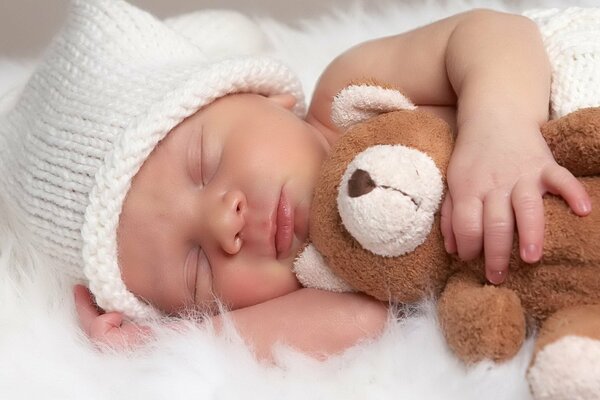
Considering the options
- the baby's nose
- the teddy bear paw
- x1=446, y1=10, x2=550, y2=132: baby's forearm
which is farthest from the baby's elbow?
the teddy bear paw

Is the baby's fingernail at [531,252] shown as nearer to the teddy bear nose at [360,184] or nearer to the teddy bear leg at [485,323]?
the teddy bear leg at [485,323]

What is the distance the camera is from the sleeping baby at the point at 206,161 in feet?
3.18

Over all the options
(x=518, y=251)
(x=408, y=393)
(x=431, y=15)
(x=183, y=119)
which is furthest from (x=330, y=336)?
(x=431, y=15)

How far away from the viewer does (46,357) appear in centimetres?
96

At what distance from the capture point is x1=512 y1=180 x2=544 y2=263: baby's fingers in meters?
0.76

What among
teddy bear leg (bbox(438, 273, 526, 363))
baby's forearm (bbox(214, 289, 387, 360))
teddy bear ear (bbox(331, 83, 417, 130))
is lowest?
baby's forearm (bbox(214, 289, 387, 360))

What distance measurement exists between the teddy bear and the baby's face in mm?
77

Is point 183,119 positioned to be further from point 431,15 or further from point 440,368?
point 431,15

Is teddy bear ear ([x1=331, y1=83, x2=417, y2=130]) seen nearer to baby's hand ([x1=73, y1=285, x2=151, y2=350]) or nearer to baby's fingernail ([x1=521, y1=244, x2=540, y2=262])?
baby's fingernail ([x1=521, y1=244, x2=540, y2=262])

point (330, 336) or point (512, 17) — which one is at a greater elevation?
Answer: point (512, 17)

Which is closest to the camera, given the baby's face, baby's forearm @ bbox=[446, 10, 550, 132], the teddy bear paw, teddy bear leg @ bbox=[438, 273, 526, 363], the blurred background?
the teddy bear paw

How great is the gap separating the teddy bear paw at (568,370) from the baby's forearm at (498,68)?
32 cm

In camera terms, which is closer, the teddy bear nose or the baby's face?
the teddy bear nose

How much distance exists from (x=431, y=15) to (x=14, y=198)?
944mm
